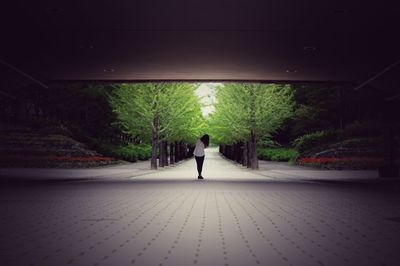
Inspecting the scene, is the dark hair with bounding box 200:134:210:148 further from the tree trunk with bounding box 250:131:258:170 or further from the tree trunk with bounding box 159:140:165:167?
the tree trunk with bounding box 159:140:165:167

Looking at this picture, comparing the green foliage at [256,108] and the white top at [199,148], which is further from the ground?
the green foliage at [256,108]

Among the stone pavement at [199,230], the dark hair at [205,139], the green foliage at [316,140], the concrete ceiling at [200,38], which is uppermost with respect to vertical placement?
the concrete ceiling at [200,38]

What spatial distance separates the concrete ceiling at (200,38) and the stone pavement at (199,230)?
4.55m

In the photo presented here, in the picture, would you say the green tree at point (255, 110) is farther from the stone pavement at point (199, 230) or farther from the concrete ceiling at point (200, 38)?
the stone pavement at point (199, 230)

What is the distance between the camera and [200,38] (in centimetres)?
1653

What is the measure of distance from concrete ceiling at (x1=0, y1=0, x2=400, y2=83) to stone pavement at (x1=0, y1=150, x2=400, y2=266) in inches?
179

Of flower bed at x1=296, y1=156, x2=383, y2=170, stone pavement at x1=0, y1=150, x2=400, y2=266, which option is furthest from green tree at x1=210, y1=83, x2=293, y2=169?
stone pavement at x1=0, y1=150, x2=400, y2=266

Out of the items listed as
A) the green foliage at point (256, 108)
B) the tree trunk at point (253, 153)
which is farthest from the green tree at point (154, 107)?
the tree trunk at point (253, 153)

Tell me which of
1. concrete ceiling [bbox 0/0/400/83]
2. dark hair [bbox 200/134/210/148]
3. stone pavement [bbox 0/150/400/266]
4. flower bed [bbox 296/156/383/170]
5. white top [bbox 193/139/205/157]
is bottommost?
stone pavement [bbox 0/150/400/266]

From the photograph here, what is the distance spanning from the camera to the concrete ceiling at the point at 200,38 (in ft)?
43.4

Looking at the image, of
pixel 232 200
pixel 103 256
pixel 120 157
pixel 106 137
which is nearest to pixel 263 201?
pixel 232 200

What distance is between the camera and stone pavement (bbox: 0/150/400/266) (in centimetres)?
678

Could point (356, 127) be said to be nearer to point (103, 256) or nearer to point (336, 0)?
point (336, 0)

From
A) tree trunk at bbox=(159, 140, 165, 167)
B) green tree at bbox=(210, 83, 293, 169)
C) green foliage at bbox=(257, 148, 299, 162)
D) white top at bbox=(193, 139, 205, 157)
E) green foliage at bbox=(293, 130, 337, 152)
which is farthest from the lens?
green foliage at bbox=(257, 148, 299, 162)
